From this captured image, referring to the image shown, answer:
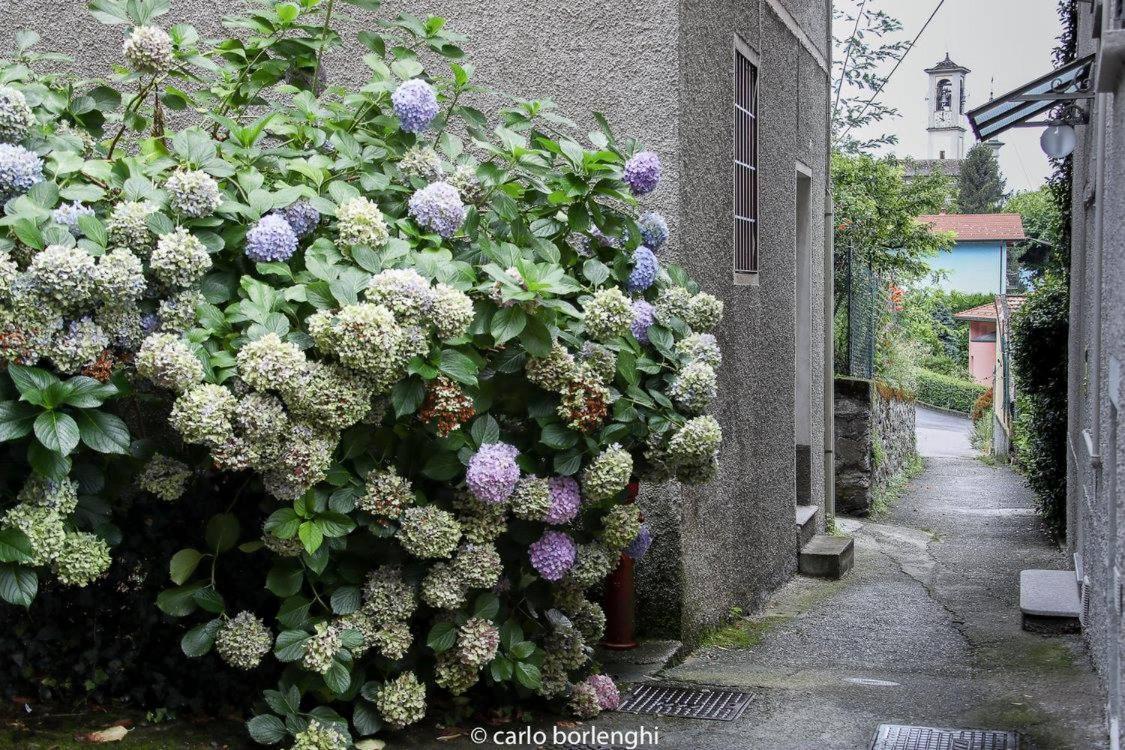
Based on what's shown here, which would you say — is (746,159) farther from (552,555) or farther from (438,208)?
(552,555)

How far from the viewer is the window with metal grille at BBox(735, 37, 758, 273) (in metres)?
7.02

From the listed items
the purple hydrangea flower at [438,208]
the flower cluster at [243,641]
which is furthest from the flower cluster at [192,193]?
the flower cluster at [243,641]

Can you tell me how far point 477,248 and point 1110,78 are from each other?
2.22 metres

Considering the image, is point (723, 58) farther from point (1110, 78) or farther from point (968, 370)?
point (968, 370)

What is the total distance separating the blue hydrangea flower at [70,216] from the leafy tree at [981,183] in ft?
236

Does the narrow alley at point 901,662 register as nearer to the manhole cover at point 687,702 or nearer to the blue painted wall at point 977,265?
the manhole cover at point 687,702

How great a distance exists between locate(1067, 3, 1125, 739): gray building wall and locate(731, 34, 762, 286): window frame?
185cm

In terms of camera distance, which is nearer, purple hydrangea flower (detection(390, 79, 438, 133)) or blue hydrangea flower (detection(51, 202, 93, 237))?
blue hydrangea flower (detection(51, 202, 93, 237))

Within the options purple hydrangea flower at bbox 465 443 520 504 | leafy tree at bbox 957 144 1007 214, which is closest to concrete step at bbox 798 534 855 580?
purple hydrangea flower at bbox 465 443 520 504

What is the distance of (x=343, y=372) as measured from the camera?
382 centimetres

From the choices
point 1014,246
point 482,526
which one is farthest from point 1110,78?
point 1014,246

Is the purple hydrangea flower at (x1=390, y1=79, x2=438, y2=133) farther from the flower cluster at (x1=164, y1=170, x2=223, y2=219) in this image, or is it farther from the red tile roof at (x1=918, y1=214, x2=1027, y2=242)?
the red tile roof at (x1=918, y1=214, x2=1027, y2=242)

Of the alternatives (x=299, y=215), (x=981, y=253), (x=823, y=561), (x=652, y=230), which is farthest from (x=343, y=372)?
(x=981, y=253)

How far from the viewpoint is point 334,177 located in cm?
442
